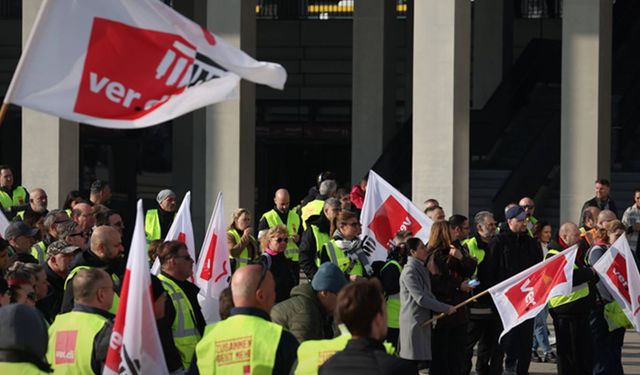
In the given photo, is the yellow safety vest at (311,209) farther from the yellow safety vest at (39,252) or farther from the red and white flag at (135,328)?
the red and white flag at (135,328)

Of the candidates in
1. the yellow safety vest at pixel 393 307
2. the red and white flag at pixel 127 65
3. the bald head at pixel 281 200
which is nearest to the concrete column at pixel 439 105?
the bald head at pixel 281 200

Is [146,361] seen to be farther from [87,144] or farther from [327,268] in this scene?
[87,144]

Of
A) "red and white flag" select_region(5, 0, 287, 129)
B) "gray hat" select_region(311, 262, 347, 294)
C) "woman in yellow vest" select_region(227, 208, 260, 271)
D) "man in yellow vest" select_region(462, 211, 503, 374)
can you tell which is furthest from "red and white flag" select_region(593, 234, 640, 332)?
"red and white flag" select_region(5, 0, 287, 129)

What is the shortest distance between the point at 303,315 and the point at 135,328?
4.78 feet

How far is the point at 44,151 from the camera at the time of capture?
71.2 feet

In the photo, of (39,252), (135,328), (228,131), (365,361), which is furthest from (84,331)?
(228,131)

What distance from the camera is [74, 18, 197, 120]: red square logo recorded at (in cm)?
765

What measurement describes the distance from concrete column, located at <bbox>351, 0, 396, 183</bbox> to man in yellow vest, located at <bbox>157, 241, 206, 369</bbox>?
18.5m

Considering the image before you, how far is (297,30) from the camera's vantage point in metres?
34.8

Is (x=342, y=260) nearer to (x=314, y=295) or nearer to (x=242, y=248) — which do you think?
(x=242, y=248)

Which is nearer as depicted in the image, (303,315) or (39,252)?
(303,315)

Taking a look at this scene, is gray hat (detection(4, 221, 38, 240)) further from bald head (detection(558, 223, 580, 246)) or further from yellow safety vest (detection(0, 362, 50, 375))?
bald head (detection(558, 223, 580, 246))

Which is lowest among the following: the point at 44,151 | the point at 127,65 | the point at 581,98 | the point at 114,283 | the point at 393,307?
the point at 393,307

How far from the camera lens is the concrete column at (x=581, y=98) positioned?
2184 cm
